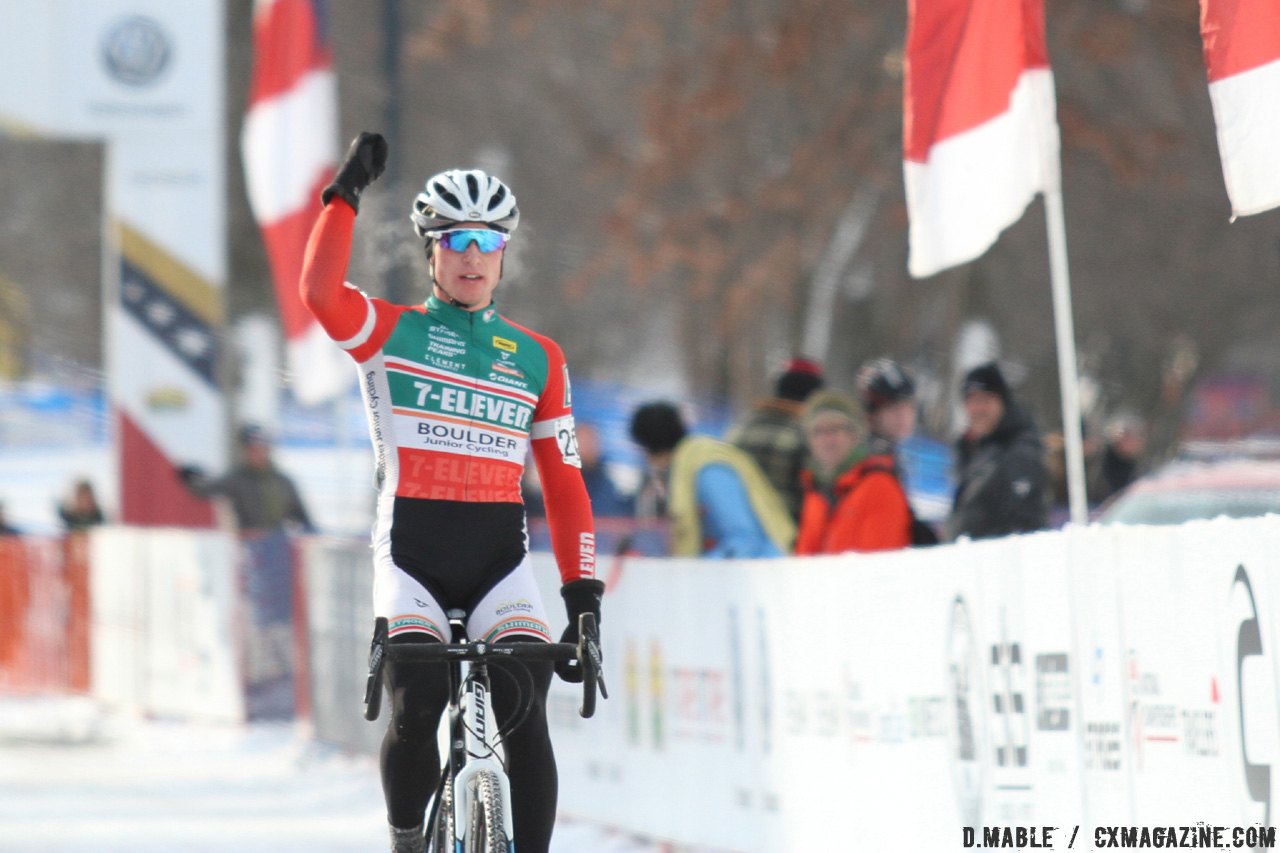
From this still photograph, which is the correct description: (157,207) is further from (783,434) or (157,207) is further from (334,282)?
(334,282)

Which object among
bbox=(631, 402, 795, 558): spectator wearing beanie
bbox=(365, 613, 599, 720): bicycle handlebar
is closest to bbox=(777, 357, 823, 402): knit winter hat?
bbox=(631, 402, 795, 558): spectator wearing beanie

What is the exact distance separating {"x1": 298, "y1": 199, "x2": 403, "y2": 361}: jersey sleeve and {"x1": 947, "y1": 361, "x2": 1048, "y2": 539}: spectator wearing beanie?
3382 millimetres

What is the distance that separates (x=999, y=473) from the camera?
8.45m

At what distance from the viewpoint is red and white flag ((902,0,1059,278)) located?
8.07 meters

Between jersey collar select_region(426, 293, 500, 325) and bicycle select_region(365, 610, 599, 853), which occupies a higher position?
jersey collar select_region(426, 293, 500, 325)

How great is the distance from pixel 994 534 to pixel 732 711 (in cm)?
113

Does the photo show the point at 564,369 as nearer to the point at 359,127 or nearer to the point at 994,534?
the point at 994,534

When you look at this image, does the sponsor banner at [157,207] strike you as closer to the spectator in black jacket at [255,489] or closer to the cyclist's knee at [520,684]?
the spectator in black jacket at [255,489]

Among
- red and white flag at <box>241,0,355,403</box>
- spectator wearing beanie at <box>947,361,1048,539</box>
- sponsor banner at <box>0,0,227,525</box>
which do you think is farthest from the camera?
sponsor banner at <box>0,0,227,525</box>

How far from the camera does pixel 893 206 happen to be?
2689 centimetres

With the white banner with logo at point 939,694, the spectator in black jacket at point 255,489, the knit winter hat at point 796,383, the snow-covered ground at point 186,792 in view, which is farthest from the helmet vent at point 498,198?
the spectator in black jacket at point 255,489

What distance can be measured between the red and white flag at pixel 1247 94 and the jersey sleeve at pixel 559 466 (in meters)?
1.98

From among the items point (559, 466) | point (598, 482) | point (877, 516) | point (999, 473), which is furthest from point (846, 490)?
point (598, 482)

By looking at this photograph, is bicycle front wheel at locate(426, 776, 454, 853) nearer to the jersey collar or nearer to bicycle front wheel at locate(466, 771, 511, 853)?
bicycle front wheel at locate(466, 771, 511, 853)
